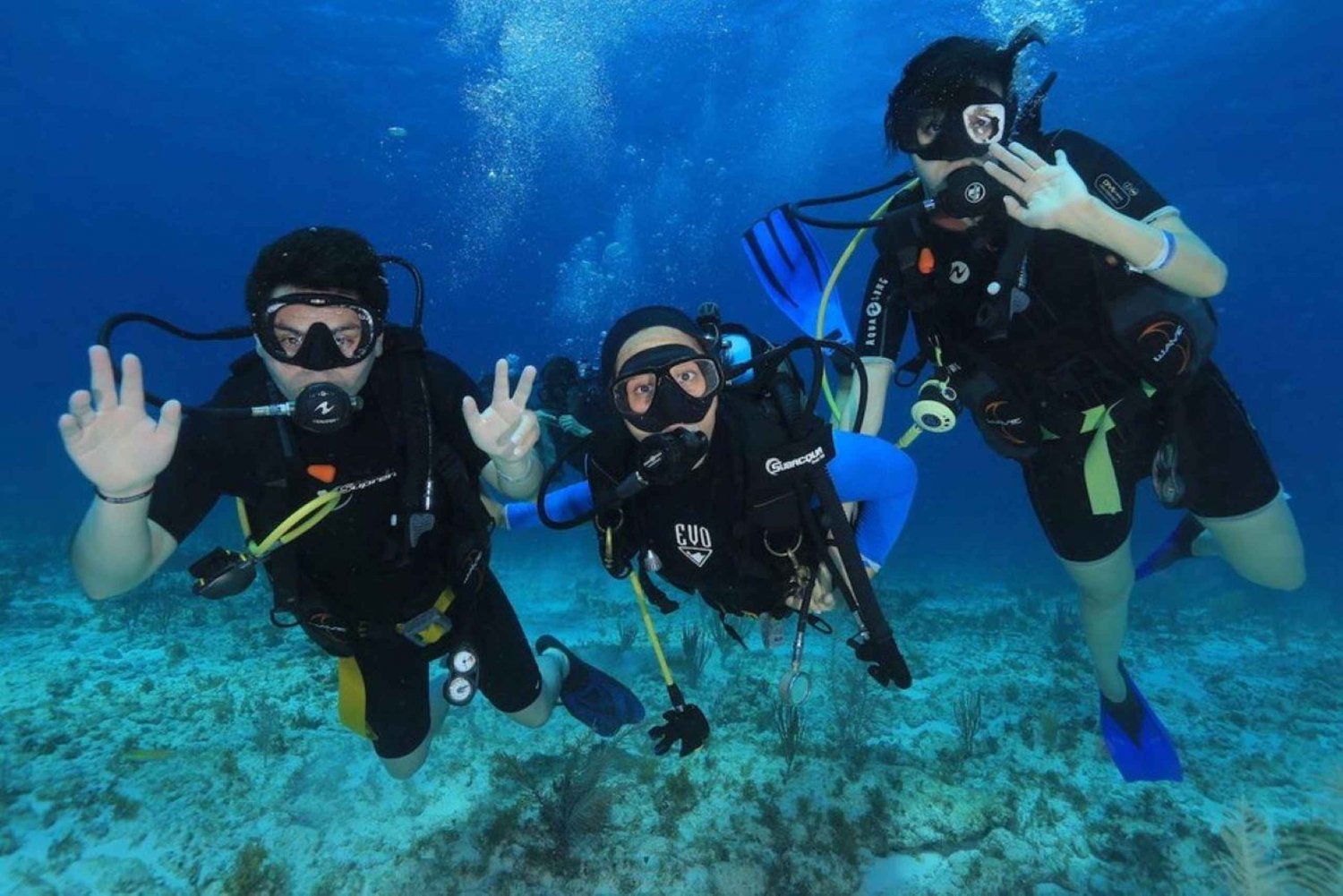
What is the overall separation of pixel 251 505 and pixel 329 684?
15.9ft

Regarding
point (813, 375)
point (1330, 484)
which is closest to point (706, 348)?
point (813, 375)

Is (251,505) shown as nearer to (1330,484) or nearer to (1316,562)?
(1316,562)

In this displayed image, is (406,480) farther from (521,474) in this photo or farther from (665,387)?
(665,387)

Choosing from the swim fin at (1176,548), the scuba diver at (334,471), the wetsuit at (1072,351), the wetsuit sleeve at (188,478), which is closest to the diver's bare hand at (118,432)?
the scuba diver at (334,471)

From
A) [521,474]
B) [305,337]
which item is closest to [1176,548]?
[521,474]

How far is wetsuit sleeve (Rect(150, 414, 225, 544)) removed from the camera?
3.51m

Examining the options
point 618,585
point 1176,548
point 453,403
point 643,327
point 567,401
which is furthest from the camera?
point 618,585

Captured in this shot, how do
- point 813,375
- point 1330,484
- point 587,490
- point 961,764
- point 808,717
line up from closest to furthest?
point 813,375
point 587,490
point 961,764
point 808,717
point 1330,484

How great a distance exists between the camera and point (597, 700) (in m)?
5.83

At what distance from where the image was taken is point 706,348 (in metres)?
3.46

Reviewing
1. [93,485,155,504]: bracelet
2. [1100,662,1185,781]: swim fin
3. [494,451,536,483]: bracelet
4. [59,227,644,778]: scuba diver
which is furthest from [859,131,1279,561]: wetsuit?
[93,485,155,504]: bracelet

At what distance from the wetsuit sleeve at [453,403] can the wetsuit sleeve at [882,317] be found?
109 inches

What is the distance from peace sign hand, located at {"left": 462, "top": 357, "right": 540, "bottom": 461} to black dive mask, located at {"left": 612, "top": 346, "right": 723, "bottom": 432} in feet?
1.54

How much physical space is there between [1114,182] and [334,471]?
483 cm
